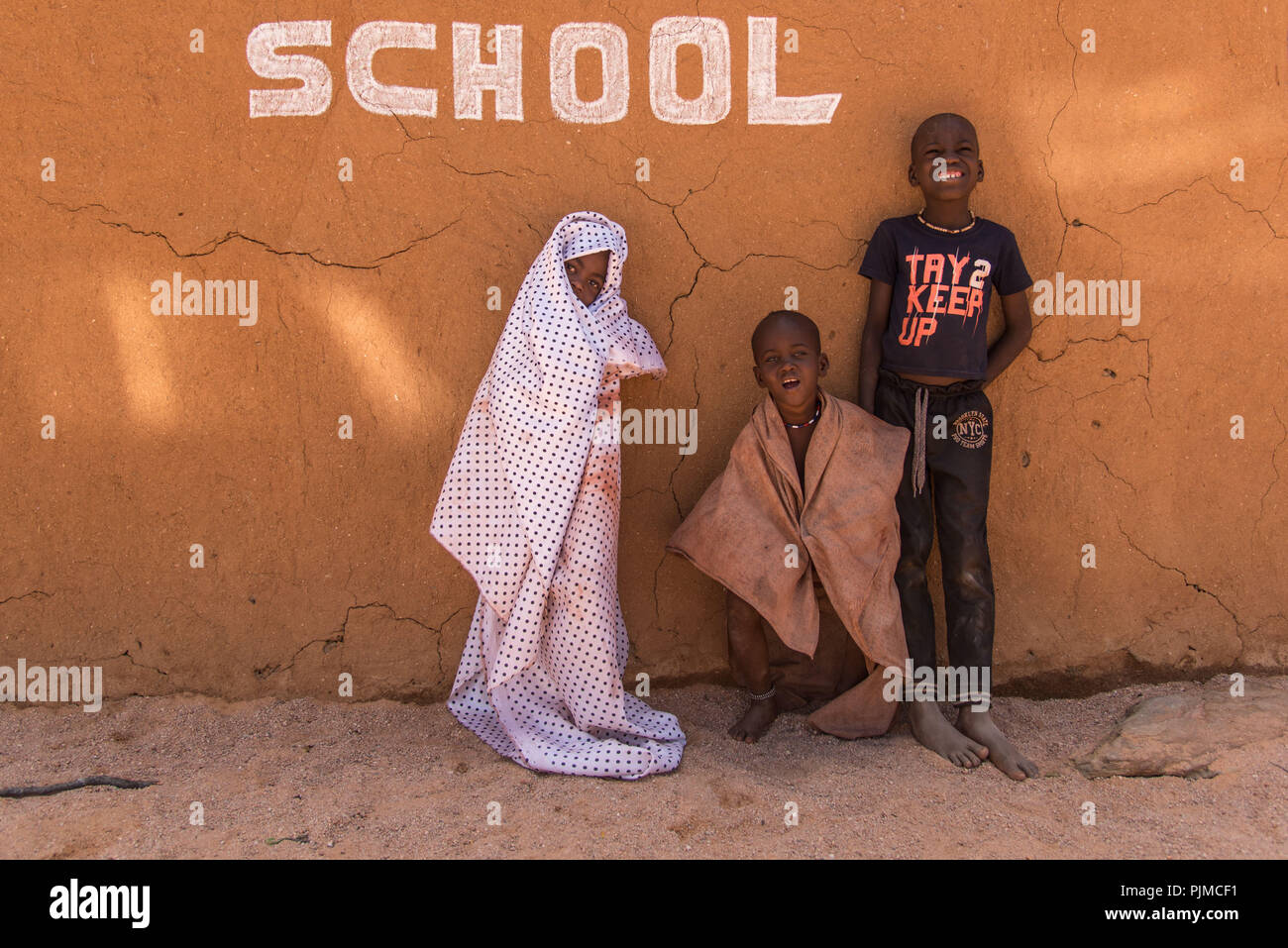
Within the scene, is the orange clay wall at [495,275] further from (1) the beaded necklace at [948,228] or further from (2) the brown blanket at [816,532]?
(2) the brown blanket at [816,532]

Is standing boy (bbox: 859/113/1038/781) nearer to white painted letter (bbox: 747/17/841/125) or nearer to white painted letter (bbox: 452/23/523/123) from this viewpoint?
white painted letter (bbox: 747/17/841/125)

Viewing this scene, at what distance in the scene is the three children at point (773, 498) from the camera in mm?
2873

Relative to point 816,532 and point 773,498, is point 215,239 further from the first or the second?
point 816,532

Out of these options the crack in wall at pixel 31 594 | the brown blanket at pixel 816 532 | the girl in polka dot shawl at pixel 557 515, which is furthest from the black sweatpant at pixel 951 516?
the crack in wall at pixel 31 594

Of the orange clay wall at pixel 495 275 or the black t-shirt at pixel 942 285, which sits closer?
the black t-shirt at pixel 942 285

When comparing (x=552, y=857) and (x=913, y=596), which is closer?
(x=552, y=857)

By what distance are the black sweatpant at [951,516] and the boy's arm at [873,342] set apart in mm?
61

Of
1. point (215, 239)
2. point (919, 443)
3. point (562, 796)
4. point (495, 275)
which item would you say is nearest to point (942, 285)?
point (919, 443)

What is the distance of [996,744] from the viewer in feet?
9.49

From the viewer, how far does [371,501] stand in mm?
3232

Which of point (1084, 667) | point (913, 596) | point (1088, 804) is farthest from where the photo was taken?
point (1084, 667)

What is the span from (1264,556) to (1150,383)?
2.25 feet
